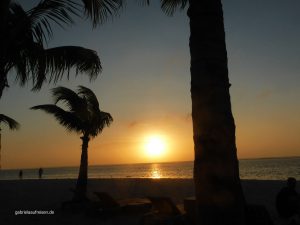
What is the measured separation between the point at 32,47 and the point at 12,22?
49 cm

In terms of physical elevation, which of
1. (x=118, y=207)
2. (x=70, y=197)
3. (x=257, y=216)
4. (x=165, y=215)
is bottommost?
(x=70, y=197)

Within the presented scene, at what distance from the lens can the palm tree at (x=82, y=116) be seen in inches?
578

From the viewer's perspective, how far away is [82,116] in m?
15.0

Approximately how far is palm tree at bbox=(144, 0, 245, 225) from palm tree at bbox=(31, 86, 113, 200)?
11.5m

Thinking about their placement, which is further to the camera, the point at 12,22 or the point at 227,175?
the point at 12,22

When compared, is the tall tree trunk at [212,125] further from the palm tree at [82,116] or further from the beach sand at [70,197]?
the palm tree at [82,116]

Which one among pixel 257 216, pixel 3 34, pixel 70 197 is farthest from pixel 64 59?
pixel 70 197

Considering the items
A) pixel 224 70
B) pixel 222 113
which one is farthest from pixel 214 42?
pixel 222 113

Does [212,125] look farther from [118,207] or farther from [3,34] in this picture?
[118,207]

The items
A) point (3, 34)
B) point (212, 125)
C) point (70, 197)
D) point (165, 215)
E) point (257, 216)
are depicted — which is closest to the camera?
point (212, 125)

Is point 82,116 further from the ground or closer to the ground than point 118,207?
further from the ground

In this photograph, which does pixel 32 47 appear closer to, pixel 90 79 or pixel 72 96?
pixel 90 79

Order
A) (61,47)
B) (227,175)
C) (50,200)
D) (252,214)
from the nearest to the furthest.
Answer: (227,175)
(61,47)
(252,214)
(50,200)

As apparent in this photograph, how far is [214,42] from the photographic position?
11.5ft
